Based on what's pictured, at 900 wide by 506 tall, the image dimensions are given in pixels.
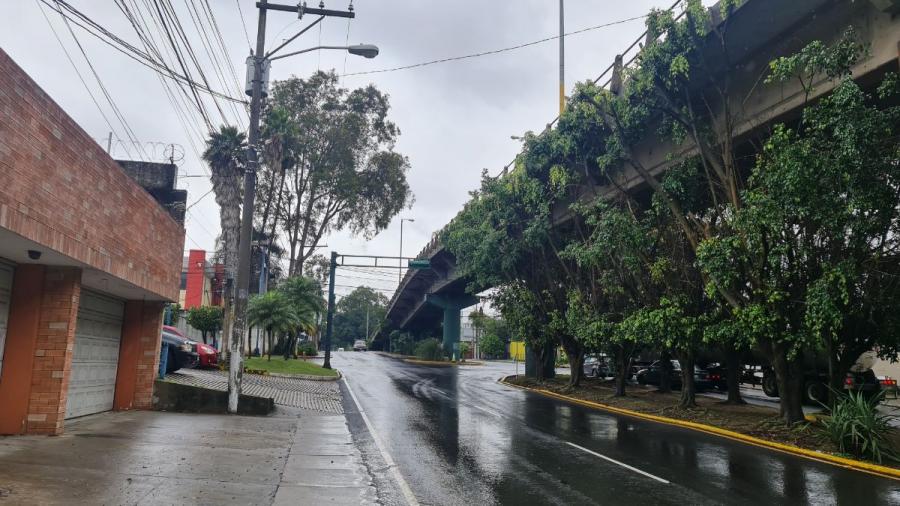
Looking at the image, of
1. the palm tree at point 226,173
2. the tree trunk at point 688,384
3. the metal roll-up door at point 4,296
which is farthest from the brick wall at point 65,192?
the palm tree at point 226,173

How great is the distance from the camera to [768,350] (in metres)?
15.1

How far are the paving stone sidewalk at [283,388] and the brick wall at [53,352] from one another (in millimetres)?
6799

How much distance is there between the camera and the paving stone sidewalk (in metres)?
18.1

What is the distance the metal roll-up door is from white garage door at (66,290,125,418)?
1970mm

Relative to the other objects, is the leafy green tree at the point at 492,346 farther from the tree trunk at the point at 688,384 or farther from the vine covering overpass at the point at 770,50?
the vine covering overpass at the point at 770,50

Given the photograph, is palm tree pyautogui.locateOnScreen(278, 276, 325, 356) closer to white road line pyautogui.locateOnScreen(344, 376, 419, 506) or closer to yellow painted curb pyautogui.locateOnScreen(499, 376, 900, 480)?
yellow painted curb pyautogui.locateOnScreen(499, 376, 900, 480)

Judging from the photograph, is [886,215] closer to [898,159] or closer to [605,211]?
[898,159]

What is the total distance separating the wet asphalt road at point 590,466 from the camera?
26.0 feet

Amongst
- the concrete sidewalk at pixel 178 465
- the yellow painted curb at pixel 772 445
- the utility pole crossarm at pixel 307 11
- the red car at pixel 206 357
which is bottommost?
the yellow painted curb at pixel 772 445

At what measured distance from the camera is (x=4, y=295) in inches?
381

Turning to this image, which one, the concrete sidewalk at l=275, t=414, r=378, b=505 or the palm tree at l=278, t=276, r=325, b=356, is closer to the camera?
the concrete sidewalk at l=275, t=414, r=378, b=505

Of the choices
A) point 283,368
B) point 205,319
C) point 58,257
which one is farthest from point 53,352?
point 205,319

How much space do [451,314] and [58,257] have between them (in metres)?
48.5

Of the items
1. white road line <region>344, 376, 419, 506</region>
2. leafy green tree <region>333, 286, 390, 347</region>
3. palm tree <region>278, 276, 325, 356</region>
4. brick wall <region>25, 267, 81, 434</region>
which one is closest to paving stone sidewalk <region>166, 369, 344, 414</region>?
white road line <region>344, 376, 419, 506</region>
